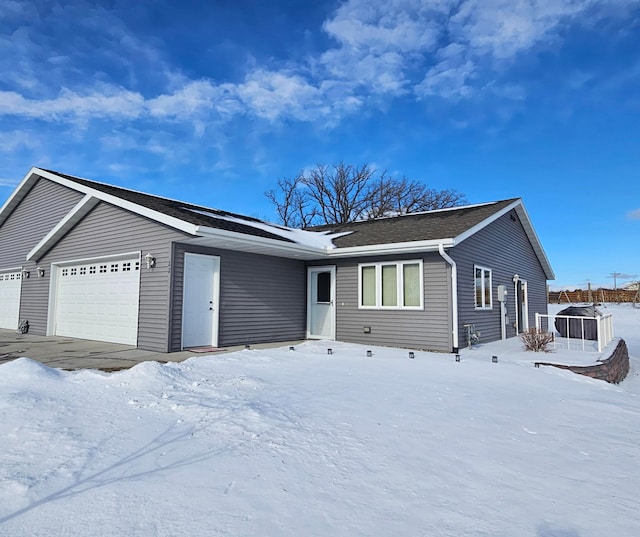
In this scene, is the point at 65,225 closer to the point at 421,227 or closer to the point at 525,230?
the point at 421,227

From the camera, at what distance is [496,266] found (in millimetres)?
11750

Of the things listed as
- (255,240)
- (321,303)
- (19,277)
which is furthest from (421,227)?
(19,277)

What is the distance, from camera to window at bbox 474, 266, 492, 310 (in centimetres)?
1045

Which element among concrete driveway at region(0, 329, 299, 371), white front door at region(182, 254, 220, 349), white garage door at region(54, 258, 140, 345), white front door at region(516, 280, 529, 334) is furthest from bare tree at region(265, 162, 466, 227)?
white front door at region(182, 254, 220, 349)

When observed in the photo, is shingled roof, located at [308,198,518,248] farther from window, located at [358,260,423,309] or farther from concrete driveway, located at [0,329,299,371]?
concrete driveway, located at [0,329,299,371]

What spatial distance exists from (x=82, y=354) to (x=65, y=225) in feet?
15.9

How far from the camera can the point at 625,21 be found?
9547 millimetres

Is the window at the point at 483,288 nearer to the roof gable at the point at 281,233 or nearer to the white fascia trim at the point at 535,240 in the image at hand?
the roof gable at the point at 281,233

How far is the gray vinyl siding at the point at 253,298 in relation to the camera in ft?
27.4

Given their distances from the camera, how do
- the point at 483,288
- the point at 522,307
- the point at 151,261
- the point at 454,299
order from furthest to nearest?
the point at 522,307
the point at 483,288
the point at 454,299
the point at 151,261

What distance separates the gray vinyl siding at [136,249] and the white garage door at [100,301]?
33 centimetres

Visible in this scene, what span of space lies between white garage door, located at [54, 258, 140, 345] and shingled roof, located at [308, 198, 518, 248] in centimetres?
508

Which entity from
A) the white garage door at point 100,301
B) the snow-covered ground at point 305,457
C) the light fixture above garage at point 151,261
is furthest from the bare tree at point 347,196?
the snow-covered ground at point 305,457

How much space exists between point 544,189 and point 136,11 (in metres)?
15.8
